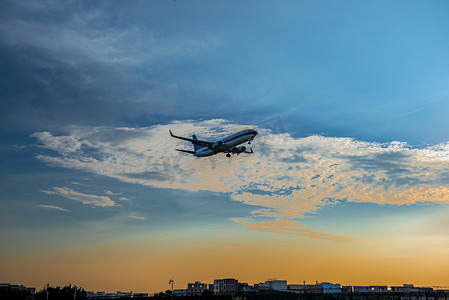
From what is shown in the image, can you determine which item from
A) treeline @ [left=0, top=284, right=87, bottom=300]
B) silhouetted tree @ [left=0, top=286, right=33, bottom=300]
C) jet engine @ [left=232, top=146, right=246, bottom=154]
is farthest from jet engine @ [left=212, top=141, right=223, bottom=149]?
silhouetted tree @ [left=0, top=286, right=33, bottom=300]

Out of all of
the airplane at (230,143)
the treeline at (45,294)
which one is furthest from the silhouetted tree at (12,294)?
the airplane at (230,143)

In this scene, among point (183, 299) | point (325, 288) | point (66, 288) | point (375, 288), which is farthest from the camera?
point (325, 288)

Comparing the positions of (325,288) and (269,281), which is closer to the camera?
(325,288)

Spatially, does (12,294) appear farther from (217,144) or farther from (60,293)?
(217,144)

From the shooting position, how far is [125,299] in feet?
215

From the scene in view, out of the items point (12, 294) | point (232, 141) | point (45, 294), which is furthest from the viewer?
point (45, 294)

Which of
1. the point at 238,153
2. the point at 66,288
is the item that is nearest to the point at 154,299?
the point at 238,153

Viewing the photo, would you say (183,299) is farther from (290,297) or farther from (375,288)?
(375,288)

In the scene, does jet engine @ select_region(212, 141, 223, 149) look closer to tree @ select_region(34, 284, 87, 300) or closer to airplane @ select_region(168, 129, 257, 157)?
airplane @ select_region(168, 129, 257, 157)

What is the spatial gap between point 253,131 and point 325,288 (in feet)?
406

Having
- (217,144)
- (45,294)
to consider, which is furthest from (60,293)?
(217,144)

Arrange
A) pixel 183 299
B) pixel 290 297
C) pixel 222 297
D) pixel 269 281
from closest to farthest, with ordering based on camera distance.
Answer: pixel 183 299 < pixel 222 297 < pixel 290 297 < pixel 269 281

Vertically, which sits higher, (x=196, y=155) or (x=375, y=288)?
(x=196, y=155)

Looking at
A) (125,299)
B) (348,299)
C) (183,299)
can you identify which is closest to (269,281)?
(348,299)
